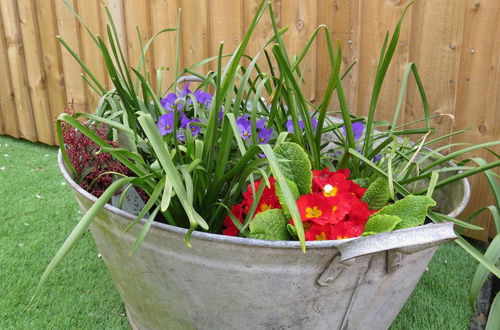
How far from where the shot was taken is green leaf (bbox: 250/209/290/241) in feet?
2.75

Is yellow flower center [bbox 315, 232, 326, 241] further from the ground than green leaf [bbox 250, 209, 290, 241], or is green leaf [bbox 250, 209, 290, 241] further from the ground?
green leaf [bbox 250, 209, 290, 241]

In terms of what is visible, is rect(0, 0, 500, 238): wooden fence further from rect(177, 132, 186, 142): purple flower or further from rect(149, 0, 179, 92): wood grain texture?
rect(177, 132, 186, 142): purple flower

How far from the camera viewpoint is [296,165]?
0.92 metres

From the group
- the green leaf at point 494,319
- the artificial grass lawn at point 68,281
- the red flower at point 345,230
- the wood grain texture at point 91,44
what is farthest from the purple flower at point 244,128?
the wood grain texture at point 91,44

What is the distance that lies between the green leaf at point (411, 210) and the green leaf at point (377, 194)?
52mm

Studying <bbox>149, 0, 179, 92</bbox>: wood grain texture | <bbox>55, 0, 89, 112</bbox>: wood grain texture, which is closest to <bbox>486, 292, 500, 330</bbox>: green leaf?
<bbox>149, 0, 179, 92</bbox>: wood grain texture

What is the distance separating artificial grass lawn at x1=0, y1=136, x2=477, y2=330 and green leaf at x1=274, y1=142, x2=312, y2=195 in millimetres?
740

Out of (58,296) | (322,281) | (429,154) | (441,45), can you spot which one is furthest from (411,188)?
(58,296)

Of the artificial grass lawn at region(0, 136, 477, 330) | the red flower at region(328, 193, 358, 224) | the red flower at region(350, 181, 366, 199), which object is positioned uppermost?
the red flower at region(328, 193, 358, 224)

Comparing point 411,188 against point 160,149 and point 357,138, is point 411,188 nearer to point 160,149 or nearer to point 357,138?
point 357,138

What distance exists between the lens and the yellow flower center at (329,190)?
91 cm

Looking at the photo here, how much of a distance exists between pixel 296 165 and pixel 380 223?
0.63 feet

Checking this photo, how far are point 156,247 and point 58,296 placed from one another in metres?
0.90

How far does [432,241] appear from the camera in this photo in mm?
676
